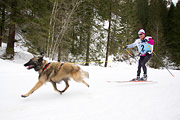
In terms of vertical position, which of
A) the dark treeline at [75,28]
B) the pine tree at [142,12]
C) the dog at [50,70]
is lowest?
the dog at [50,70]

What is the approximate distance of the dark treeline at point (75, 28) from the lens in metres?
8.47

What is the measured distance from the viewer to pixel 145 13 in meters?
32.1

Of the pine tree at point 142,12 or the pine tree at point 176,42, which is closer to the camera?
the pine tree at point 176,42

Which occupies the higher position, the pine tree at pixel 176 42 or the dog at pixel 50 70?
the pine tree at pixel 176 42

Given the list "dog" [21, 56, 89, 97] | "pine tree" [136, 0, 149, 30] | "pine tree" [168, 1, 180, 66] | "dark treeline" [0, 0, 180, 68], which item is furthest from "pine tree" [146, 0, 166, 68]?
"dog" [21, 56, 89, 97]

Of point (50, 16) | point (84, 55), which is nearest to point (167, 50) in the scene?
point (84, 55)

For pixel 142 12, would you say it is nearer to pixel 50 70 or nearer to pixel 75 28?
pixel 75 28

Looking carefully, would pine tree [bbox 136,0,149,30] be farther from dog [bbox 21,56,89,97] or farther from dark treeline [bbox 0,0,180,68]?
dog [bbox 21,56,89,97]

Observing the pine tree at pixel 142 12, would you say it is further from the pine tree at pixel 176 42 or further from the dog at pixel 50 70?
the dog at pixel 50 70

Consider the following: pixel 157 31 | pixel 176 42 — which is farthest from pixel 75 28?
pixel 176 42

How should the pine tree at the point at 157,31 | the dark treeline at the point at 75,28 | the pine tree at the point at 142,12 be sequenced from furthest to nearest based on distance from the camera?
the pine tree at the point at 142,12, the pine tree at the point at 157,31, the dark treeline at the point at 75,28

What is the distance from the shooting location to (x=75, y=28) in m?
13.9

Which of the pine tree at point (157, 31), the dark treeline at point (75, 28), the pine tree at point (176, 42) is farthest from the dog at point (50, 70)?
the pine tree at point (176, 42)

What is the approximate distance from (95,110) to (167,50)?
2749cm
